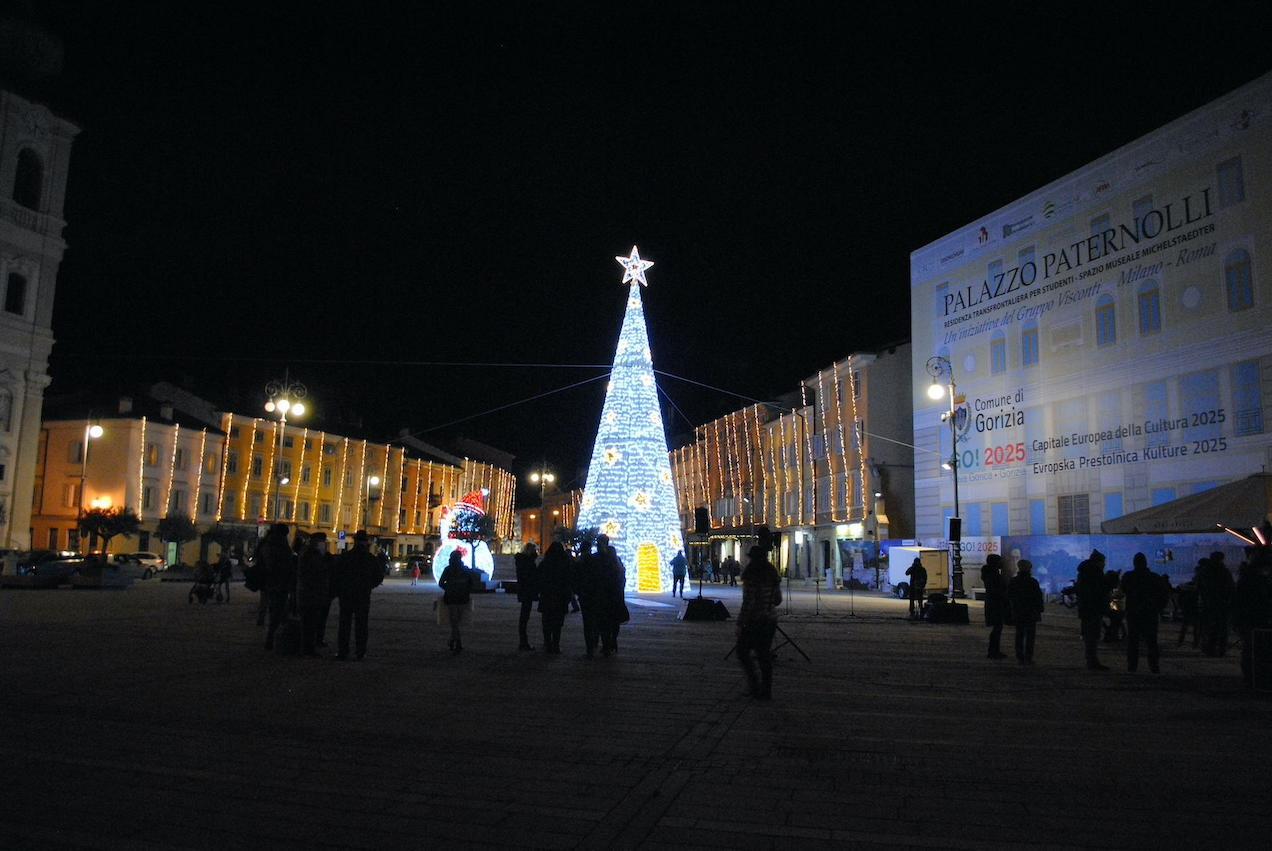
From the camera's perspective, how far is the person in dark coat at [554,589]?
13930 mm

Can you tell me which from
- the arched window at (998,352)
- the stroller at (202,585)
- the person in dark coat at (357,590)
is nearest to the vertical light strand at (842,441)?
the arched window at (998,352)

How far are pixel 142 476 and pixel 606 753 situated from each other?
55.8 m

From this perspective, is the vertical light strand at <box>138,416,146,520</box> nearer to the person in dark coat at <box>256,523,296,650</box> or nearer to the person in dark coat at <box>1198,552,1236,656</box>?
the person in dark coat at <box>256,523,296,650</box>

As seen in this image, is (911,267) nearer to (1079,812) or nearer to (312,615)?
(312,615)

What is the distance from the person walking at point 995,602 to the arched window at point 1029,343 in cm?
2161

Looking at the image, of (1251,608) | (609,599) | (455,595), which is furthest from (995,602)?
(455,595)

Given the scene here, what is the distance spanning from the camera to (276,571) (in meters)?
13.7

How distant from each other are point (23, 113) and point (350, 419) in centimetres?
3830

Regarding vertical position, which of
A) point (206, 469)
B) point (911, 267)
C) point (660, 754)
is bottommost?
point (660, 754)

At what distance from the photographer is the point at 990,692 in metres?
10.7

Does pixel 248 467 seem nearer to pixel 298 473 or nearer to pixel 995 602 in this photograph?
pixel 298 473

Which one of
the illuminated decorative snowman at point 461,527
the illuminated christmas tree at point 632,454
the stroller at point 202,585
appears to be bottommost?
the stroller at point 202,585

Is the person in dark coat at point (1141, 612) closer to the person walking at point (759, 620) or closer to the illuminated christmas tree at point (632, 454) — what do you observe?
the person walking at point (759, 620)

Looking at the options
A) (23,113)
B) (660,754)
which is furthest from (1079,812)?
(23,113)
